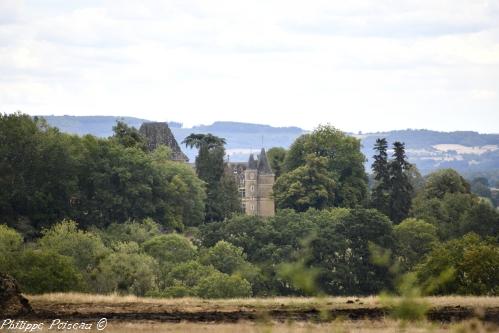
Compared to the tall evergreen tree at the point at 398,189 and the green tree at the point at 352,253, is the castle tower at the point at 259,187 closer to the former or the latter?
the tall evergreen tree at the point at 398,189

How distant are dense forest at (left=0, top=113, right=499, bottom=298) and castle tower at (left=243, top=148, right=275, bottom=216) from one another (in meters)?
4.06

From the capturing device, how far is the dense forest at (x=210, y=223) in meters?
64.0

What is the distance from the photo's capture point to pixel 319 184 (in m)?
112

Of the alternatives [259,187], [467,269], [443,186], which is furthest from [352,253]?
[259,187]

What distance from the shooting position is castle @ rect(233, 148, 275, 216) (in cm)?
12838

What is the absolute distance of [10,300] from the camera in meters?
30.1

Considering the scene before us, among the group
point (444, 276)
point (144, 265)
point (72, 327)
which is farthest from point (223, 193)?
point (444, 276)

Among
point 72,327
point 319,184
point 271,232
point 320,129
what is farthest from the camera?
point 320,129

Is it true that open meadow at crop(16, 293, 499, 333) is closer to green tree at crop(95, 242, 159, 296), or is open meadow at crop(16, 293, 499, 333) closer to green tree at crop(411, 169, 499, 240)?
green tree at crop(95, 242, 159, 296)

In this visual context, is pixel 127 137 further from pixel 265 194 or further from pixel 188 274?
pixel 188 274

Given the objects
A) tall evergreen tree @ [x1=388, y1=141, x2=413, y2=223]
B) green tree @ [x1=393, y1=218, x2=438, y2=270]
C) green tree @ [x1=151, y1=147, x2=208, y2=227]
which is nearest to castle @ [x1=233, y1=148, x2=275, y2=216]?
green tree @ [x1=151, y1=147, x2=208, y2=227]

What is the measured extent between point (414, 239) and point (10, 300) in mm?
56015

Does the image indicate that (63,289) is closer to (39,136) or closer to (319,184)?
(39,136)

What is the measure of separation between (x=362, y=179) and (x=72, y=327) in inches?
3670
